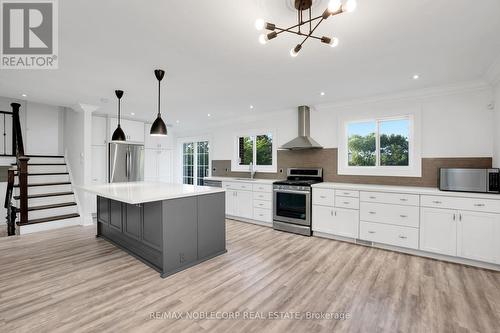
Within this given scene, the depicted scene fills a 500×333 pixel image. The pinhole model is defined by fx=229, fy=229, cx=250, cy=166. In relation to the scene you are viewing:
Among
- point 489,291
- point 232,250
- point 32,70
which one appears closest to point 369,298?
point 489,291

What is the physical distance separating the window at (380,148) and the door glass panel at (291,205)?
1.02 meters

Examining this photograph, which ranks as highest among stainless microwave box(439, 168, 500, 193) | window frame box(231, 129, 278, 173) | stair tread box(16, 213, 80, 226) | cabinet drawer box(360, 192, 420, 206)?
window frame box(231, 129, 278, 173)

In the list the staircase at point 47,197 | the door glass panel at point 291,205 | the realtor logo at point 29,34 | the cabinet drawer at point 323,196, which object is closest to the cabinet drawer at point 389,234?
the cabinet drawer at point 323,196

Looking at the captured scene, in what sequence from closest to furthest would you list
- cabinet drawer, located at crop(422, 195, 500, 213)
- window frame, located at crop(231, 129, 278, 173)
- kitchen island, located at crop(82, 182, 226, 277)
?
kitchen island, located at crop(82, 182, 226, 277) < cabinet drawer, located at crop(422, 195, 500, 213) < window frame, located at crop(231, 129, 278, 173)

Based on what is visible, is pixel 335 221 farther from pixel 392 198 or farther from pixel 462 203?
pixel 462 203

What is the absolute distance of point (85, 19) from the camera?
192 centimetres

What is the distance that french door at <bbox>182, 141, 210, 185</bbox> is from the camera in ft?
23.5

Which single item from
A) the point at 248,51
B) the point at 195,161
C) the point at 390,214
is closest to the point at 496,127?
the point at 390,214

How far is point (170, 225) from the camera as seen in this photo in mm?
2684

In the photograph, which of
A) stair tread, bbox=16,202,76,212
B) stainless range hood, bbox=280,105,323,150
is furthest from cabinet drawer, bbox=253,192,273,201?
stair tread, bbox=16,202,76,212

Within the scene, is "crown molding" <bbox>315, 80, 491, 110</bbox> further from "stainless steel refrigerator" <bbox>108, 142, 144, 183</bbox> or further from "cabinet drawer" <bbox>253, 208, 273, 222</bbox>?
"stainless steel refrigerator" <bbox>108, 142, 144, 183</bbox>

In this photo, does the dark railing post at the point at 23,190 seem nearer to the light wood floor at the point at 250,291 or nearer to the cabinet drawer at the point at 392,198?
the light wood floor at the point at 250,291

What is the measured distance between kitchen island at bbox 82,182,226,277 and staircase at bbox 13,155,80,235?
206 centimetres

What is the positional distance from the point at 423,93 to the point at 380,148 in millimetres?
1050
